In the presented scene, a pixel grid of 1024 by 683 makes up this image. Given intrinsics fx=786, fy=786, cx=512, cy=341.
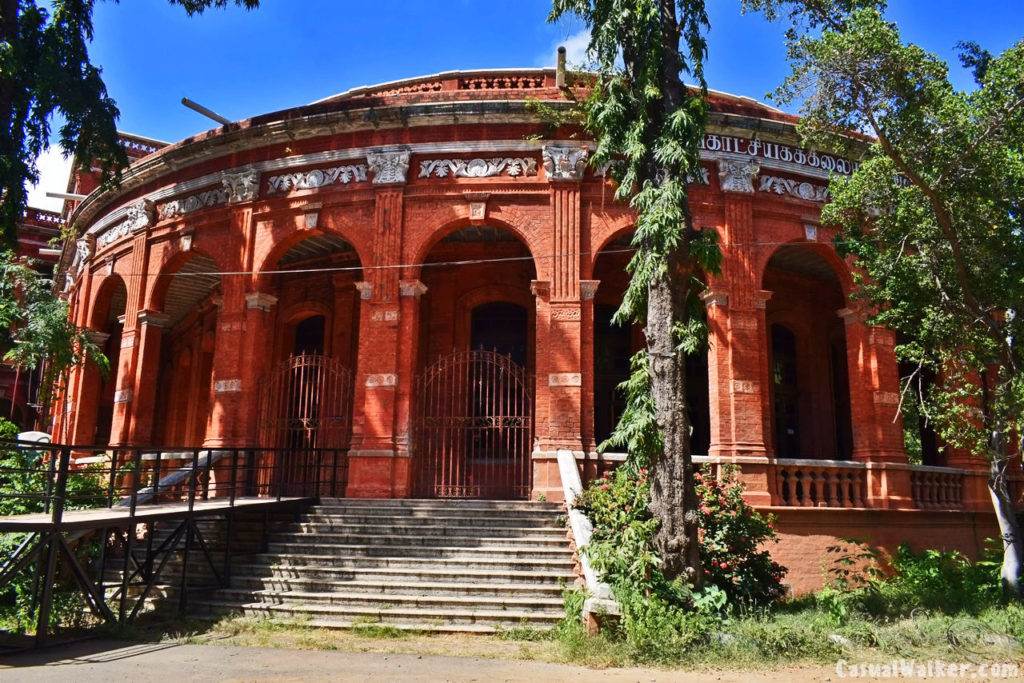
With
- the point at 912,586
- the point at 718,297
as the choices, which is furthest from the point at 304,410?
the point at 912,586

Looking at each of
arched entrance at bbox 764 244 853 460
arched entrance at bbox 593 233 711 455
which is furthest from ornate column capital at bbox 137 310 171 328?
arched entrance at bbox 764 244 853 460

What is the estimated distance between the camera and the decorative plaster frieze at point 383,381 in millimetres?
13953

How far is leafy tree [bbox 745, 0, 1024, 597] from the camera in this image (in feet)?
31.4

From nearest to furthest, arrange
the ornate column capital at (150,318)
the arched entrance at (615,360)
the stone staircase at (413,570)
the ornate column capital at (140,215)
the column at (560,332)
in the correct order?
1. the stone staircase at (413,570)
2. the column at (560,332)
3. the ornate column capital at (150,318)
4. the ornate column capital at (140,215)
5. the arched entrance at (615,360)

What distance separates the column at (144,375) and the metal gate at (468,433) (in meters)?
6.08

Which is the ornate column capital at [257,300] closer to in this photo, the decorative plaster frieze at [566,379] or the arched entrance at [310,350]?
the arched entrance at [310,350]

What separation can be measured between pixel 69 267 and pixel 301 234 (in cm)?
936

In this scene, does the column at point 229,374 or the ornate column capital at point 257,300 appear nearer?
the column at point 229,374

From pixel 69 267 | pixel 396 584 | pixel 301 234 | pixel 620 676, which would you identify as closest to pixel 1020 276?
pixel 620 676

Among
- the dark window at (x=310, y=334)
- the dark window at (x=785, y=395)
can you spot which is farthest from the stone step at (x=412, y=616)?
the dark window at (x=785, y=395)

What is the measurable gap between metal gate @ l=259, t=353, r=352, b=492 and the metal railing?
0.34 meters

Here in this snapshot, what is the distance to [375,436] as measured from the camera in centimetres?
1380

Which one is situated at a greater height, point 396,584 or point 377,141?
point 377,141

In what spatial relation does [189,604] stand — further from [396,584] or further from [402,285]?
[402,285]
